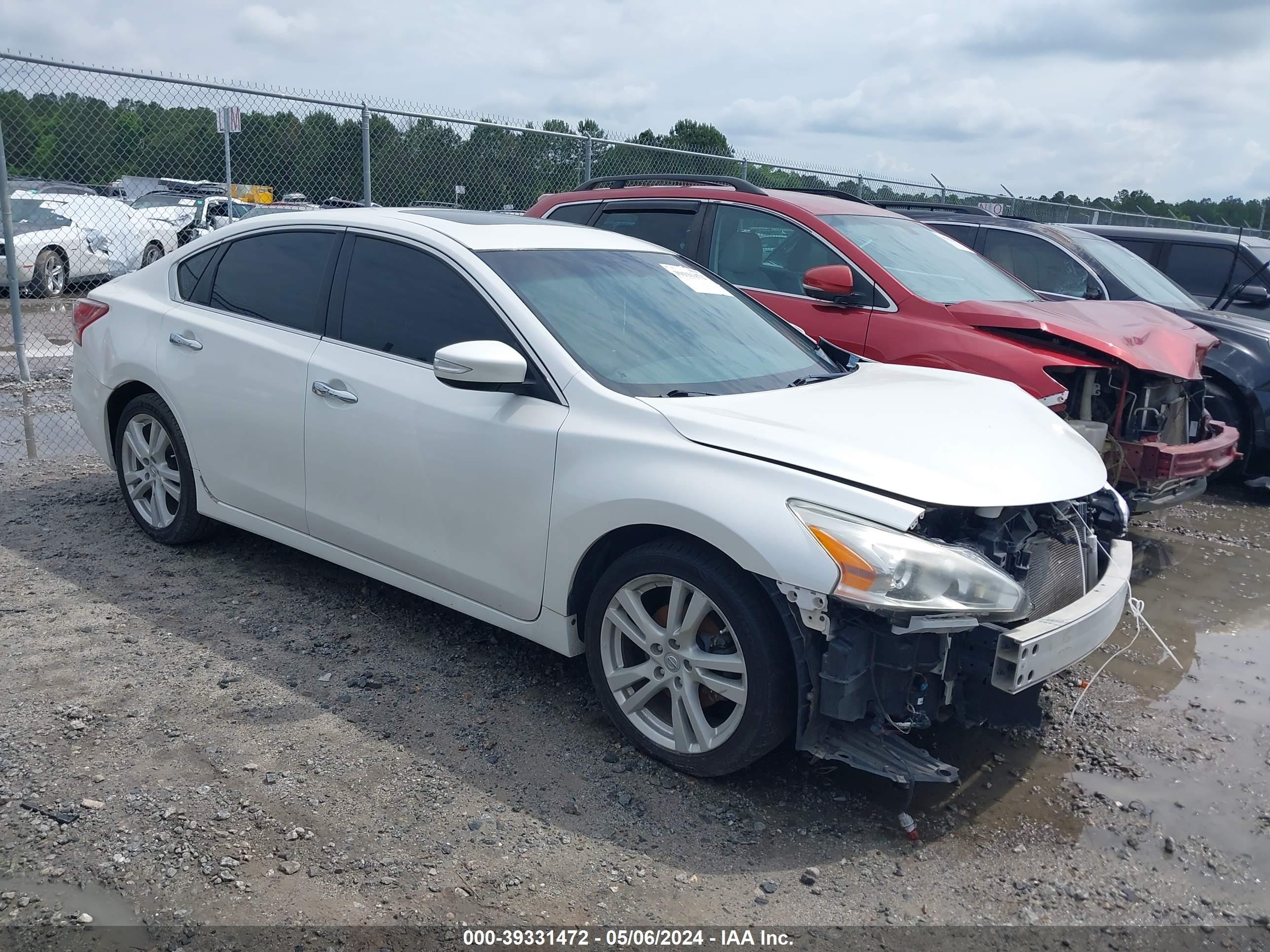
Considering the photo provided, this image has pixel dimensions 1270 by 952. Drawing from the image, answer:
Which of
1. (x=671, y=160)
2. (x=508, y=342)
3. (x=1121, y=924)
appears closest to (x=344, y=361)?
(x=508, y=342)

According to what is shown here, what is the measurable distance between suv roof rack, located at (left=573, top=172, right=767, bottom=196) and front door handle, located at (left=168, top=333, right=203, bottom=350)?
311cm

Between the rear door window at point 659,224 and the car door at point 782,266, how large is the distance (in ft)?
0.53

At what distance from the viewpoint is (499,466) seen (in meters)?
3.54

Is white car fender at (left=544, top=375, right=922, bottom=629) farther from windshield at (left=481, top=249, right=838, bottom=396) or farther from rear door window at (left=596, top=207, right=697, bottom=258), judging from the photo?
rear door window at (left=596, top=207, right=697, bottom=258)

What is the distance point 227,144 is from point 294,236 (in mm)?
Result: 6573

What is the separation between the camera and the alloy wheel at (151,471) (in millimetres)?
4910

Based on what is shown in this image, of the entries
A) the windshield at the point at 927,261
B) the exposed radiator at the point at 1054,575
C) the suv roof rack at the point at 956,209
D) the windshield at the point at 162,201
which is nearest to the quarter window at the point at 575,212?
the windshield at the point at 927,261

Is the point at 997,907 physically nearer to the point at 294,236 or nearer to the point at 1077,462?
the point at 1077,462

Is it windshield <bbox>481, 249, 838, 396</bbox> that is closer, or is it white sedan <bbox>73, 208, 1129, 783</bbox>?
white sedan <bbox>73, 208, 1129, 783</bbox>

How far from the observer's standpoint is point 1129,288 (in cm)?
784

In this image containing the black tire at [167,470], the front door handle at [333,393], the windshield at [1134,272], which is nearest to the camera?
the front door handle at [333,393]

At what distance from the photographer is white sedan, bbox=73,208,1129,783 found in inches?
117

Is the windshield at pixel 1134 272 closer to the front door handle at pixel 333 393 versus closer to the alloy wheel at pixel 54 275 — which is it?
the front door handle at pixel 333 393

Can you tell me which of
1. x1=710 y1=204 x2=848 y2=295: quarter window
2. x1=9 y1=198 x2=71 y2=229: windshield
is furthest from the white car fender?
x1=9 y1=198 x2=71 y2=229: windshield
